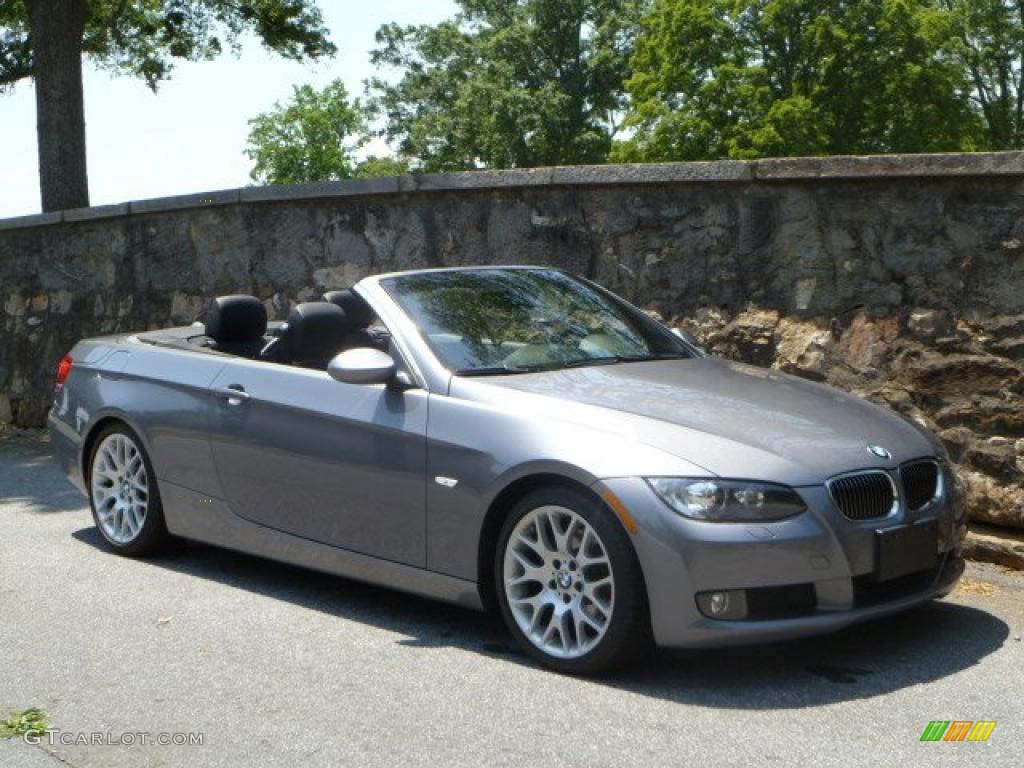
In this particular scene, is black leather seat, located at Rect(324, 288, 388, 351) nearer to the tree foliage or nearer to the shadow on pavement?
the shadow on pavement

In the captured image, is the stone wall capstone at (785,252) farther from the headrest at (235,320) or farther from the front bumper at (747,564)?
the front bumper at (747,564)

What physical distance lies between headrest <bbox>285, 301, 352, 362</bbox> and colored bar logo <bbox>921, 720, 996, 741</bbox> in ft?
10.6

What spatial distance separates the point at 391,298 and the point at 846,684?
2493 millimetres

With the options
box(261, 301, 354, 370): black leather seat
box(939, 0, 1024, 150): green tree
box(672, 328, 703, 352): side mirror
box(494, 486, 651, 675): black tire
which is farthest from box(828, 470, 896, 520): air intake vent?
box(939, 0, 1024, 150): green tree

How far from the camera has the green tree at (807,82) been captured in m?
41.7

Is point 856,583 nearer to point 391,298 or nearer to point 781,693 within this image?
point 781,693

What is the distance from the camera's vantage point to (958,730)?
184 inches

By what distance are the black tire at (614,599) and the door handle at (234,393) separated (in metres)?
1.85

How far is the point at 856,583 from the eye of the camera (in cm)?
524

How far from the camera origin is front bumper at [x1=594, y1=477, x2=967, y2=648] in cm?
502

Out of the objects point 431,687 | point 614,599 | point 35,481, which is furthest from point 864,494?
point 35,481

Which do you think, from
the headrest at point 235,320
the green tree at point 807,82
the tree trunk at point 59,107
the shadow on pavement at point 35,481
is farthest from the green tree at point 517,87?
the headrest at point 235,320

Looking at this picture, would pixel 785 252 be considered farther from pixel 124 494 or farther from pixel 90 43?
pixel 90 43

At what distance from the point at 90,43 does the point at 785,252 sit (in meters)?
15.0
